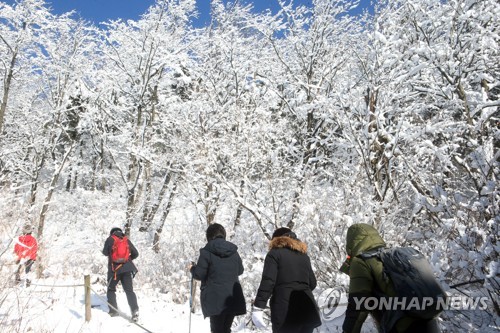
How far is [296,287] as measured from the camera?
393cm

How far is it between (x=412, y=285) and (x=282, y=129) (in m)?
9.74

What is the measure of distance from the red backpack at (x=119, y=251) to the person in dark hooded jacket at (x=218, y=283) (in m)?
2.77

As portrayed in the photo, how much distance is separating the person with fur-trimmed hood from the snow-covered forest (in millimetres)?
1617

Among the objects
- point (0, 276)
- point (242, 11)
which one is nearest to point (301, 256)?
point (0, 276)

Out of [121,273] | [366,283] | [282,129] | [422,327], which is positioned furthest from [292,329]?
[282,129]

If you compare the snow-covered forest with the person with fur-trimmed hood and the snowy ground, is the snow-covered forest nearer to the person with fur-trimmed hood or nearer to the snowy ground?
the snowy ground

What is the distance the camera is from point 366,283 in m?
2.66

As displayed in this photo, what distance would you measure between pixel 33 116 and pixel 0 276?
52.2ft

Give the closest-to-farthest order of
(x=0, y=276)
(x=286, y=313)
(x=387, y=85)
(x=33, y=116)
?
(x=286, y=313) < (x=0, y=276) < (x=387, y=85) < (x=33, y=116)

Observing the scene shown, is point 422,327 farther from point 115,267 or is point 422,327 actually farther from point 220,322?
point 115,267

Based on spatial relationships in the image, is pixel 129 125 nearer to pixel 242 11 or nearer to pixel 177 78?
pixel 177 78

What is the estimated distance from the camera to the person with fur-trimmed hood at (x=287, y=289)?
388 centimetres

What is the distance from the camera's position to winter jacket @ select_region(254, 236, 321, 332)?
3.88m

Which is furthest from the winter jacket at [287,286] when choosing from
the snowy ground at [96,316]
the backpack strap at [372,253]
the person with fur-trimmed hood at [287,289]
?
the snowy ground at [96,316]
